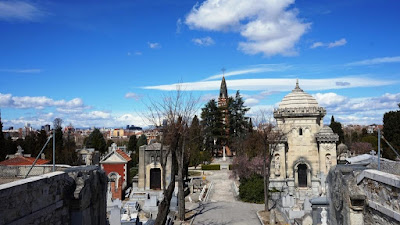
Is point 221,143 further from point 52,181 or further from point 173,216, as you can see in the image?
point 52,181

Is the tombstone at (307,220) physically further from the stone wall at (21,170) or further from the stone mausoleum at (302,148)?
the stone wall at (21,170)

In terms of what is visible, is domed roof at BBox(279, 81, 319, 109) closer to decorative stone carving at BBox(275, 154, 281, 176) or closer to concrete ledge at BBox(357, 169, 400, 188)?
decorative stone carving at BBox(275, 154, 281, 176)

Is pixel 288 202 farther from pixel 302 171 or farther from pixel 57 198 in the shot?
pixel 57 198

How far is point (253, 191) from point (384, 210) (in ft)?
60.4

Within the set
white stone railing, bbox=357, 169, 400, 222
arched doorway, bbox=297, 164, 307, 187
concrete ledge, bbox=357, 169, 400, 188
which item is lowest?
arched doorway, bbox=297, 164, 307, 187

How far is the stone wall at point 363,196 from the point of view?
6383 millimetres

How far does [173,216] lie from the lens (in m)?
20.5

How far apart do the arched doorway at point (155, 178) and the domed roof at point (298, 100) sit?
1212cm

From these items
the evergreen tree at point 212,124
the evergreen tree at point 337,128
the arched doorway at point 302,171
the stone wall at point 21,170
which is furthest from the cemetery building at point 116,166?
the evergreen tree at point 337,128

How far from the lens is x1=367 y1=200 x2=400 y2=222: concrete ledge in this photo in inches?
243

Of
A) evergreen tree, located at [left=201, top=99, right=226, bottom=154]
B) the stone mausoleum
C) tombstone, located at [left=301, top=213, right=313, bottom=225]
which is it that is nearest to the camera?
tombstone, located at [left=301, top=213, right=313, bottom=225]

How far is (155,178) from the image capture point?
29297 millimetres

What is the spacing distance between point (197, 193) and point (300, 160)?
919cm

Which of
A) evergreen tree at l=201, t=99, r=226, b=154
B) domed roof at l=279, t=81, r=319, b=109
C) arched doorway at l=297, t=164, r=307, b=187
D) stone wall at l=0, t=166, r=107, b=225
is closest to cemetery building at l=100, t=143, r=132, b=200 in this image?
domed roof at l=279, t=81, r=319, b=109
